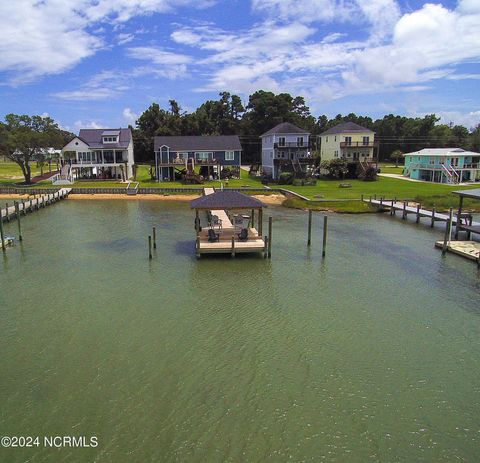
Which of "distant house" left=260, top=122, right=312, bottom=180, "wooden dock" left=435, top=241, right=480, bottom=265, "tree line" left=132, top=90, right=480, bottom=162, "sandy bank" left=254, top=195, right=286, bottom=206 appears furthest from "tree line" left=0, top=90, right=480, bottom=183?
"wooden dock" left=435, top=241, right=480, bottom=265

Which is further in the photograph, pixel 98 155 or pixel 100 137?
pixel 100 137

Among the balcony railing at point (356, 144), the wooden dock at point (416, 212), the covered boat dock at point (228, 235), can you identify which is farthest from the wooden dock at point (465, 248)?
the balcony railing at point (356, 144)

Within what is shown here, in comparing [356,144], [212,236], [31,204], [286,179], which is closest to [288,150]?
[286,179]

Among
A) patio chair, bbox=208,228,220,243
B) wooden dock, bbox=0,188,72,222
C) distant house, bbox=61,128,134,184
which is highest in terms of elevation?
distant house, bbox=61,128,134,184

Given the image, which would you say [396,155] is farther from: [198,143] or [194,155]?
[194,155]

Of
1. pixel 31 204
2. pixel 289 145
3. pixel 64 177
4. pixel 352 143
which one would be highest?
pixel 352 143

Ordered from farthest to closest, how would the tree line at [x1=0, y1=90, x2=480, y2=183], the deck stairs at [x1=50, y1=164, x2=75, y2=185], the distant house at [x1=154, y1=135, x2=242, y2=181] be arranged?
the tree line at [x1=0, y1=90, x2=480, y2=183]
the distant house at [x1=154, y1=135, x2=242, y2=181]
the deck stairs at [x1=50, y1=164, x2=75, y2=185]

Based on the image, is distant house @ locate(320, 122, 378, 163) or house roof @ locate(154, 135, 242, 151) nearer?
house roof @ locate(154, 135, 242, 151)

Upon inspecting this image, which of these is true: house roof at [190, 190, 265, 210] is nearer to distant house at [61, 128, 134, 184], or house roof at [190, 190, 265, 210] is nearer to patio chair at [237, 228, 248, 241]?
patio chair at [237, 228, 248, 241]
